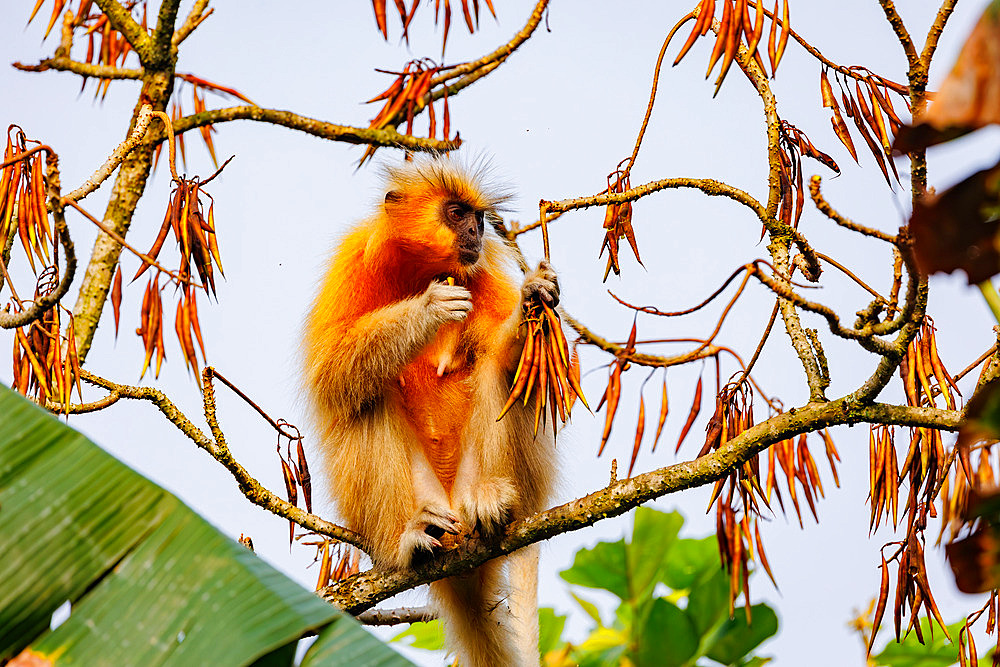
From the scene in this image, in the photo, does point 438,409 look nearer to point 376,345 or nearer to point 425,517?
point 376,345

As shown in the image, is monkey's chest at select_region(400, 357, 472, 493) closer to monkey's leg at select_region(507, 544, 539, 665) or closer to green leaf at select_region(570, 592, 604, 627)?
monkey's leg at select_region(507, 544, 539, 665)

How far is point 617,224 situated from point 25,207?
1806 mm

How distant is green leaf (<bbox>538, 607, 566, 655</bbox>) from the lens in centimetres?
598

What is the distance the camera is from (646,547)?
618 centimetres

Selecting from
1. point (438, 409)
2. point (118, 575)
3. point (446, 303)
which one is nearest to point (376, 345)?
point (446, 303)

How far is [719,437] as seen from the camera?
9.66 feet

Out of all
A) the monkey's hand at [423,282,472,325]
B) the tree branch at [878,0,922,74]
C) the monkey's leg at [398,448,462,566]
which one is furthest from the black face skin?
the tree branch at [878,0,922,74]

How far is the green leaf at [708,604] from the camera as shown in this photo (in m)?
5.61

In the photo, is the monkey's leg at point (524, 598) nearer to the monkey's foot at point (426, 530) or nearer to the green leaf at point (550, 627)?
the monkey's foot at point (426, 530)

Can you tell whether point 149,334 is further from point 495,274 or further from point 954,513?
point 954,513

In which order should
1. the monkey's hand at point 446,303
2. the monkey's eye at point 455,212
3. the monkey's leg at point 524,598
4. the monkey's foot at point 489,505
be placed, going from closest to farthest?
the monkey's foot at point 489,505 → the monkey's hand at point 446,303 → the monkey's leg at point 524,598 → the monkey's eye at point 455,212

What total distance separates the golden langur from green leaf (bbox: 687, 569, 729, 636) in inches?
71.7

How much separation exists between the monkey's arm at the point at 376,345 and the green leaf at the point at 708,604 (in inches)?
105

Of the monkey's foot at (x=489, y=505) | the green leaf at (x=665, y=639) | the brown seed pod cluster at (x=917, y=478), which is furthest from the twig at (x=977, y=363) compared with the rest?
the green leaf at (x=665, y=639)
